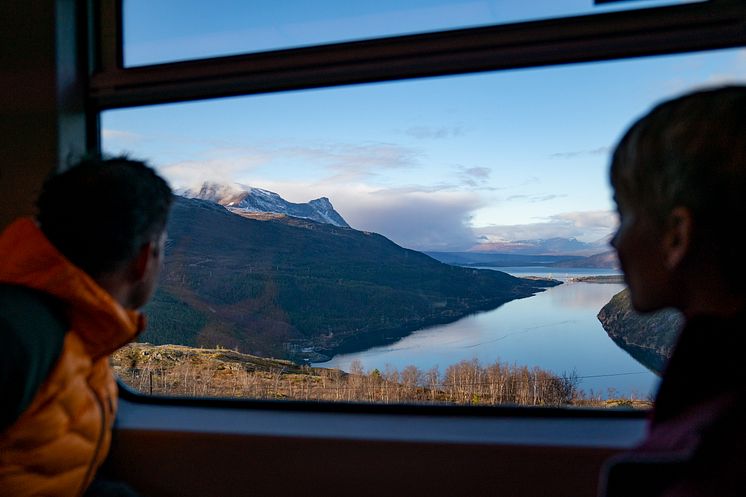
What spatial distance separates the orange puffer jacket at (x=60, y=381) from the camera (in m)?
1.14

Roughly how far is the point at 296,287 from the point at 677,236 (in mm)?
1651

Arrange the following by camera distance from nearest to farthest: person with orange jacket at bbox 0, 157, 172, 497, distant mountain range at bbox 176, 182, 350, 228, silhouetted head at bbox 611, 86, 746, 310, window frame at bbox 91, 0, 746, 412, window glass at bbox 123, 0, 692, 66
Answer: silhouetted head at bbox 611, 86, 746, 310
person with orange jacket at bbox 0, 157, 172, 497
window frame at bbox 91, 0, 746, 412
window glass at bbox 123, 0, 692, 66
distant mountain range at bbox 176, 182, 350, 228

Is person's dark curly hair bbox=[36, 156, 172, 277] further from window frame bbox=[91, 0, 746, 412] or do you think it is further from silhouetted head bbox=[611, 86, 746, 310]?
silhouetted head bbox=[611, 86, 746, 310]

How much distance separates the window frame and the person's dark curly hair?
834mm

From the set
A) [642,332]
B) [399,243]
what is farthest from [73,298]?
[642,332]

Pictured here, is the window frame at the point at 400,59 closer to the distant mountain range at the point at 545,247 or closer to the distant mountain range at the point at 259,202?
the distant mountain range at the point at 259,202

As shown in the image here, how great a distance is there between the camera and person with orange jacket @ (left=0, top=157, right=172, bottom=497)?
1.12m

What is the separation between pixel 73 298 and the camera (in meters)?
1.18

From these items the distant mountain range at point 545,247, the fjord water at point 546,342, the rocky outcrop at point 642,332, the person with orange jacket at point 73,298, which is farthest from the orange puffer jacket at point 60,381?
the rocky outcrop at point 642,332

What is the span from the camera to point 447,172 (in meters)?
2.00

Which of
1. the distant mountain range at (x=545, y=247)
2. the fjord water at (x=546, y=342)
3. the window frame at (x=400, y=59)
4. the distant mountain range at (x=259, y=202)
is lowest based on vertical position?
the fjord water at (x=546, y=342)

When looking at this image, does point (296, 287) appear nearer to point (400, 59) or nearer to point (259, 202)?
point (259, 202)

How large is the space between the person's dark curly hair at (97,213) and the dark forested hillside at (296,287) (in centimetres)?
93

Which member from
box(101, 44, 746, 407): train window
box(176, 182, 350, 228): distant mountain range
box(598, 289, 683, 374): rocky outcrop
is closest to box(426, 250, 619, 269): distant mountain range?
box(101, 44, 746, 407): train window
